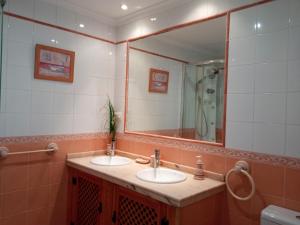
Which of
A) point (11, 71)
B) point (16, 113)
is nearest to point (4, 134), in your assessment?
point (16, 113)

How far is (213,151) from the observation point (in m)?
1.76

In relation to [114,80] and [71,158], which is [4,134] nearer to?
[71,158]

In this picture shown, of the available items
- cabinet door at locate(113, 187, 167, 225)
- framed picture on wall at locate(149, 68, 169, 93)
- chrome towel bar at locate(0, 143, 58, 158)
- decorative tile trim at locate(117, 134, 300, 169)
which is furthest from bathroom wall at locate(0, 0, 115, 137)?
cabinet door at locate(113, 187, 167, 225)

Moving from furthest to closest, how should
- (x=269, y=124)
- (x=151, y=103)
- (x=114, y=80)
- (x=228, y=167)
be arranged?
(x=114, y=80) → (x=151, y=103) → (x=228, y=167) → (x=269, y=124)

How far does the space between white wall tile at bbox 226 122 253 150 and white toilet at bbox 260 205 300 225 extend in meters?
0.40

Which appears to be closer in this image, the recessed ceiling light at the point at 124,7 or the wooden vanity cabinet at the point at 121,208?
the wooden vanity cabinet at the point at 121,208

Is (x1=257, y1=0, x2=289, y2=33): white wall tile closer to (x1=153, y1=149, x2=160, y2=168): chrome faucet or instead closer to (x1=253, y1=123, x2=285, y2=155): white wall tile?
(x1=253, y1=123, x2=285, y2=155): white wall tile

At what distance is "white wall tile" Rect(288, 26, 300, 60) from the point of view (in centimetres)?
139

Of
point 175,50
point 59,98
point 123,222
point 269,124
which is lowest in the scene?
point 123,222

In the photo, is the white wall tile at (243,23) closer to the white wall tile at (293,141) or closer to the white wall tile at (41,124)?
the white wall tile at (293,141)

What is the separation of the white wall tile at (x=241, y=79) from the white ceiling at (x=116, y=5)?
31.5 inches

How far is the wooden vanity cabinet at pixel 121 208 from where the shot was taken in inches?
57.7

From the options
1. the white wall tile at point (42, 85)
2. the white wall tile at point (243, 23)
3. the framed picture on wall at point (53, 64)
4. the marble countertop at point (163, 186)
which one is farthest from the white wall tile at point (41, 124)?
the white wall tile at point (243, 23)

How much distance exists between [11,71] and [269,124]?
194cm
